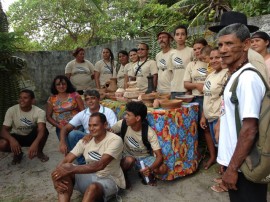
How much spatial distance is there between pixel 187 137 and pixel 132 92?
1047mm

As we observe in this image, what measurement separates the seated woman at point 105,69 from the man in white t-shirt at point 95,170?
10.3 ft

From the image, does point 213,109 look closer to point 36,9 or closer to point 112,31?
point 112,31

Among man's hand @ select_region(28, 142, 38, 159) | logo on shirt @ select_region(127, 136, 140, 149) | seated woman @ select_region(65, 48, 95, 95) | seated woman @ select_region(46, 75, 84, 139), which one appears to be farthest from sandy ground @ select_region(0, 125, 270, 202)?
seated woman @ select_region(65, 48, 95, 95)

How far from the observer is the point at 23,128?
452 cm

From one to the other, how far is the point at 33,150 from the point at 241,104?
3447 millimetres

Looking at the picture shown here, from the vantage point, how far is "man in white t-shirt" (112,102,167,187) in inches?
134

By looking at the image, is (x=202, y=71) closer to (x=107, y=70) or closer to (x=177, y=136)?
(x=177, y=136)

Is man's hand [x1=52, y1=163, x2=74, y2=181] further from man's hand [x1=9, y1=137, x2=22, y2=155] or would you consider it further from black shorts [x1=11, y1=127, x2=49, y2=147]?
black shorts [x1=11, y1=127, x2=49, y2=147]

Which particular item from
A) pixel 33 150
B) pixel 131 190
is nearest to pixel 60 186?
pixel 131 190

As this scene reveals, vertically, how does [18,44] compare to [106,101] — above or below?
above

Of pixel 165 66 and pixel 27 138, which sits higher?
pixel 165 66

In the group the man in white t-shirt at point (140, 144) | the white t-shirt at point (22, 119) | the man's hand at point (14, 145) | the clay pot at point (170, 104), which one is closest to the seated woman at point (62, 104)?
the white t-shirt at point (22, 119)

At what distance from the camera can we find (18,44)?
4574mm

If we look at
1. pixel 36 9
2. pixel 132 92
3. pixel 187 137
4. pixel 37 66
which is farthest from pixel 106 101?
pixel 36 9
